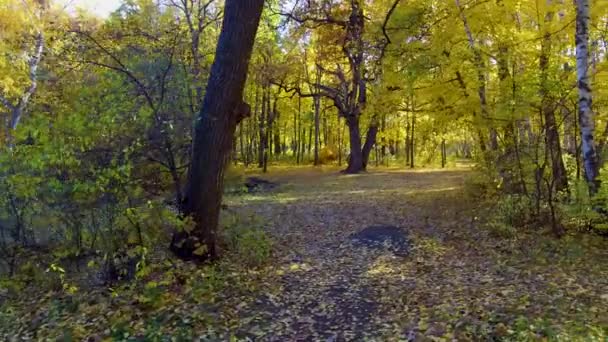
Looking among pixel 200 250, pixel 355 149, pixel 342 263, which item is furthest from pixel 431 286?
pixel 355 149

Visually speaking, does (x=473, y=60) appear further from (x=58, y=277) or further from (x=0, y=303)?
(x=0, y=303)

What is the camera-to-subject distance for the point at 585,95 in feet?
21.7

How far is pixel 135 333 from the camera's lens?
4.27m

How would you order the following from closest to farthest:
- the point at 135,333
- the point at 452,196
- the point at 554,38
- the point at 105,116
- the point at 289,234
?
the point at 135,333 → the point at 105,116 → the point at 554,38 → the point at 289,234 → the point at 452,196

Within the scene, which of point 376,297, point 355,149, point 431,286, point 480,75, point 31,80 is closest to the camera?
point 376,297

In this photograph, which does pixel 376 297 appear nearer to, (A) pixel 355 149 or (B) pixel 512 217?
(B) pixel 512 217

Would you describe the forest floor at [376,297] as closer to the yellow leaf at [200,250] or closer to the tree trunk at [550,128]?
the yellow leaf at [200,250]

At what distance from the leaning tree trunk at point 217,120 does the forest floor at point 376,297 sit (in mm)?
657

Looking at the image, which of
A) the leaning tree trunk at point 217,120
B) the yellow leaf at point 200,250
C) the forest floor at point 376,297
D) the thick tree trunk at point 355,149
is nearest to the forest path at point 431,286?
the forest floor at point 376,297

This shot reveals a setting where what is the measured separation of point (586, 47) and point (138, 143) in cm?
658

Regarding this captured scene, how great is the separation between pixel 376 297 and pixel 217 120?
120 inches

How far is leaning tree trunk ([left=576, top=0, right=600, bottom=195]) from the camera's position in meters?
6.59

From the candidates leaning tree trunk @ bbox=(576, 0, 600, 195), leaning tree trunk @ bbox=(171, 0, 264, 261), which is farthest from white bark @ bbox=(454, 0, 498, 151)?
leaning tree trunk @ bbox=(171, 0, 264, 261)

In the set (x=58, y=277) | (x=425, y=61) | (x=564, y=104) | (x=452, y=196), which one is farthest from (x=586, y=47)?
(x=58, y=277)
